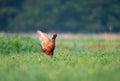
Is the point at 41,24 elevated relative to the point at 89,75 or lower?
lower

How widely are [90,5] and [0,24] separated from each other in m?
10.7

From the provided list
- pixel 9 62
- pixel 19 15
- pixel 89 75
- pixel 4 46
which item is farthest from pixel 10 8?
pixel 89 75

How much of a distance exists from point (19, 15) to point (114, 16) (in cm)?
1116

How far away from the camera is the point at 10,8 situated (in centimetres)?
4884

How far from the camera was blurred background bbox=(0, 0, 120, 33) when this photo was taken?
157 ft

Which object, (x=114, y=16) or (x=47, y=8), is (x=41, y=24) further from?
(x=114, y=16)

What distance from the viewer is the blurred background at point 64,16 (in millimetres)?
47812

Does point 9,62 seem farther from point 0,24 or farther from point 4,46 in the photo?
point 0,24

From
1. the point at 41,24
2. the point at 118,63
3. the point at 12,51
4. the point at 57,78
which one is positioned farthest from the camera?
the point at 41,24

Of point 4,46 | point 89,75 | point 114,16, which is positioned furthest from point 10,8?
point 89,75

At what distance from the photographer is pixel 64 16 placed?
4884 cm

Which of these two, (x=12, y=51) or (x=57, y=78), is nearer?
(x=57, y=78)

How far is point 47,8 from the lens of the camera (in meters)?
48.8

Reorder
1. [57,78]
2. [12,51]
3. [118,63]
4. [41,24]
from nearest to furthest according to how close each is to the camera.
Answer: [57,78] < [118,63] < [12,51] < [41,24]
